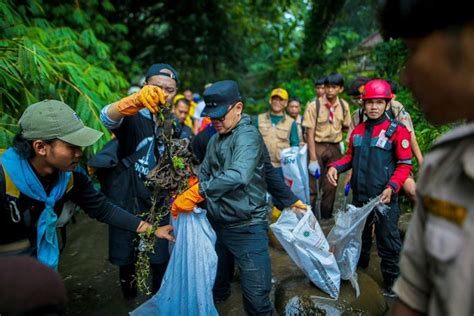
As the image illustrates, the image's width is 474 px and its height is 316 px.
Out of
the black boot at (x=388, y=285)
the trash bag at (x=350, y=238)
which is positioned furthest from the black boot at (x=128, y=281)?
the black boot at (x=388, y=285)

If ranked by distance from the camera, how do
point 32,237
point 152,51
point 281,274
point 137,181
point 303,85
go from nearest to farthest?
point 32,237 → point 137,181 → point 281,274 → point 152,51 → point 303,85

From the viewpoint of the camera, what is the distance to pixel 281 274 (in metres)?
3.75

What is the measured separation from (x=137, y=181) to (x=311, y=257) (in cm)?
151

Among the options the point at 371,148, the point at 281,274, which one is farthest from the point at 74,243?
the point at 371,148

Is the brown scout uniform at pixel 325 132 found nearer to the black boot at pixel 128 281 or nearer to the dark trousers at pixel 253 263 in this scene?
the dark trousers at pixel 253 263

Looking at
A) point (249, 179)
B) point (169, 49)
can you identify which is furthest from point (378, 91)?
point (169, 49)

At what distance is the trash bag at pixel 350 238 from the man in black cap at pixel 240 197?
0.76 meters

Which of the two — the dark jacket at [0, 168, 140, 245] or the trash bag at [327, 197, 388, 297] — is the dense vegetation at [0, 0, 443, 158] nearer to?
the dark jacket at [0, 168, 140, 245]

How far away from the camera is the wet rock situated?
2.79 meters

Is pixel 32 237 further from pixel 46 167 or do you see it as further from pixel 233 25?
pixel 233 25

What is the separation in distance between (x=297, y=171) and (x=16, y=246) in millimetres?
3099

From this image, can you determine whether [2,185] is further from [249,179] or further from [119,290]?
[119,290]

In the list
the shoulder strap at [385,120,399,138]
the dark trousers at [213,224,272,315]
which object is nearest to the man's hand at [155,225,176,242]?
the dark trousers at [213,224,272,315]

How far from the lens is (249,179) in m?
2.32
